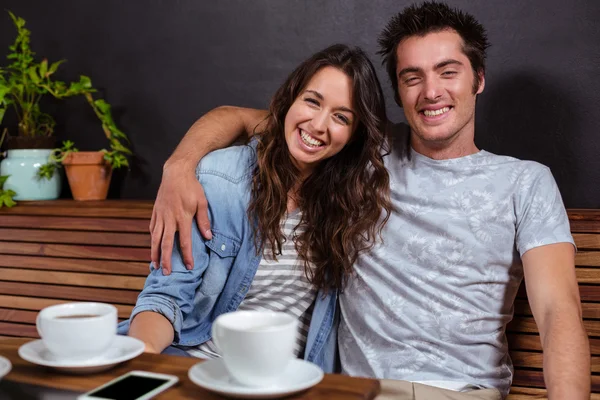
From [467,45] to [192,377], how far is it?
144 cm

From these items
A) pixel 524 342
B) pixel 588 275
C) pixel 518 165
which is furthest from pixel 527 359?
pixel 518 165

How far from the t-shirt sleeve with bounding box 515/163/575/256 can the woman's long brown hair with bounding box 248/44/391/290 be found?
0.37 metres

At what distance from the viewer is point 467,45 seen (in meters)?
2.00

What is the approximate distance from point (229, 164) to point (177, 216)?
0.86 ft

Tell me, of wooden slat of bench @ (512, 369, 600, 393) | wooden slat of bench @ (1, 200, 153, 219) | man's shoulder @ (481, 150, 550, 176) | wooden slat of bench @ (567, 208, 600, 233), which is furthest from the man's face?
wooden slat of bench @ (1, 200, 153, 219)

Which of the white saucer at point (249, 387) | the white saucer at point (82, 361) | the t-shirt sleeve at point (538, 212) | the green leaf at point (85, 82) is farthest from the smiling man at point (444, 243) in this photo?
the green leaf at point (85, 82)

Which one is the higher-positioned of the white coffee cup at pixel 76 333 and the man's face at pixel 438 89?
the man's face at pixel 438 89

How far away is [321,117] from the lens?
6.20 ft

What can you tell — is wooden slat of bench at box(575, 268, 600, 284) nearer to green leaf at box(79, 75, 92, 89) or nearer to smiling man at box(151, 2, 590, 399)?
smiling man at box(151, 2, 590, 399)

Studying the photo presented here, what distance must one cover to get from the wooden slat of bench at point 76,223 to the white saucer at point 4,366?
1.53 m

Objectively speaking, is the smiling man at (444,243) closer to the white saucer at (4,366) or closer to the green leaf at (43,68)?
the white saucer at (4,366)

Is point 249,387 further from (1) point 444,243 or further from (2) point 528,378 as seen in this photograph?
(2) point 528,378

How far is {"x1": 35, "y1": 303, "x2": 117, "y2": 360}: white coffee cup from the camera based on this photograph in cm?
93

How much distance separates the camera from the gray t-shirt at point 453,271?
6.01ft
